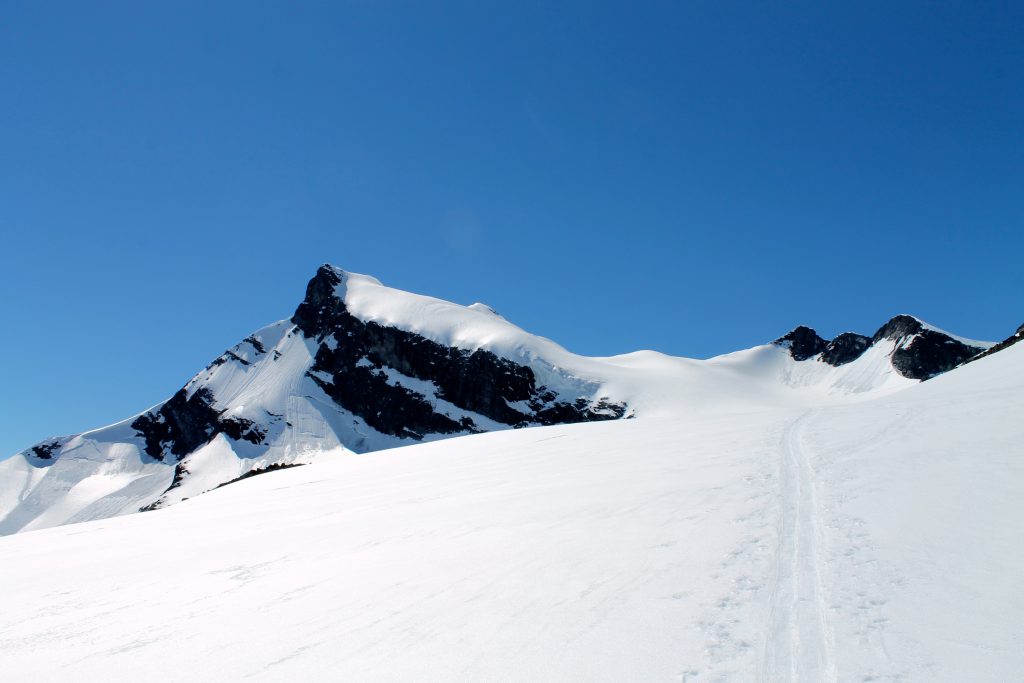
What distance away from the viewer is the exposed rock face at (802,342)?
187000 mm

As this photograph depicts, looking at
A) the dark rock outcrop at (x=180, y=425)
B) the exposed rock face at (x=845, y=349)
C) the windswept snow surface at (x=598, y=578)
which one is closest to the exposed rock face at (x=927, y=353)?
the exposed rock face at (x=845, y=349)

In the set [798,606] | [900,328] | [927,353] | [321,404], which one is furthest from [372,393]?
[900,328]

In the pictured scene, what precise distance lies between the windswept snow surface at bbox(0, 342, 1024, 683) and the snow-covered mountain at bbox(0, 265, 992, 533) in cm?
10704

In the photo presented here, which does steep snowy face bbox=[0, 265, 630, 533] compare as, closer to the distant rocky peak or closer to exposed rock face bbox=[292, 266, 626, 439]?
exposed rock face bbox=[292, 266, 626, 439]

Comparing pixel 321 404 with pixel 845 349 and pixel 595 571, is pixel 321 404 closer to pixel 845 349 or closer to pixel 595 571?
pixel 595 571

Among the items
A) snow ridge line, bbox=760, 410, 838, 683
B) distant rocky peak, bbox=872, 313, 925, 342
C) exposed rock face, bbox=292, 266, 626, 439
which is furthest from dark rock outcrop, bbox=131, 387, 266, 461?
distant rocky peak, bbox=872, 313, 925, 342

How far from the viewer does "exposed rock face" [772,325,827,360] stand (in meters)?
187

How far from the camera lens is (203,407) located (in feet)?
497

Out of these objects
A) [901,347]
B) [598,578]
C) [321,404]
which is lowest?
[598,578]

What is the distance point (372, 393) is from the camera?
143 meters

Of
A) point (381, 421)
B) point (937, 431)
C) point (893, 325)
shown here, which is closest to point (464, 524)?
point (937, 431)

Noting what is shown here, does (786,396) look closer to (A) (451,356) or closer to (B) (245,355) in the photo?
(A) (451,356)

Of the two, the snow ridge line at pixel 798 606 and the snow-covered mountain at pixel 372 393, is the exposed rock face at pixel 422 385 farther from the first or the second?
the snow ridge line at pixel 798 606

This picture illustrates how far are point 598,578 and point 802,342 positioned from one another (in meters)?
208
